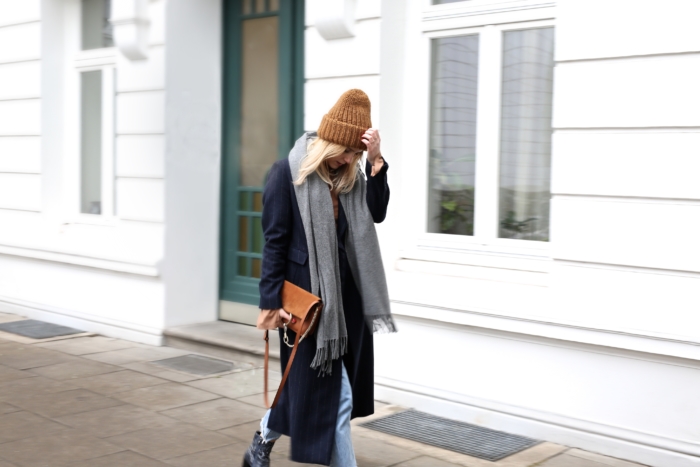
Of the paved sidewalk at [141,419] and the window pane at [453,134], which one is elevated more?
the window pane at [453,134]

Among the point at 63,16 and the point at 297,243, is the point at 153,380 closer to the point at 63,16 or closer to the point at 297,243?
the point at 297,243

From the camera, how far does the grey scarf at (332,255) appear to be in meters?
3.70

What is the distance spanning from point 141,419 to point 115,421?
16cm

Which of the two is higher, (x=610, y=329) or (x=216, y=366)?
(x=610, y=329)

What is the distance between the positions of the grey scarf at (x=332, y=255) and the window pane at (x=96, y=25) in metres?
5.19

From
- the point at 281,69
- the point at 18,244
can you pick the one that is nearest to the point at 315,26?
the point at 281,69

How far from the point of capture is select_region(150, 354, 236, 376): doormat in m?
6.39

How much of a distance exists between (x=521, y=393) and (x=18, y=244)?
582cm

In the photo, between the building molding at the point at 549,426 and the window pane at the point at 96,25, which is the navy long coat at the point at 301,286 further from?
the window pane at the point at 96,25

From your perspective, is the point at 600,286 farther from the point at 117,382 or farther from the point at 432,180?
the point at 117,382

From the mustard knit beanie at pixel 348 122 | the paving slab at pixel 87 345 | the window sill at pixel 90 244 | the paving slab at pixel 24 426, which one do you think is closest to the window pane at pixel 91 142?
the window sill at pixel 90 244

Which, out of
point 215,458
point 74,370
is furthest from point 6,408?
point 215,458

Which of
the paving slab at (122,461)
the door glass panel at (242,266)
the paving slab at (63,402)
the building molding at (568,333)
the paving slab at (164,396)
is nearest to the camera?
the building molding at (568,333)

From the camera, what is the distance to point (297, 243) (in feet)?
12.4
